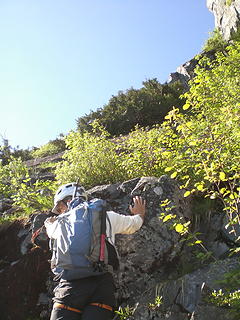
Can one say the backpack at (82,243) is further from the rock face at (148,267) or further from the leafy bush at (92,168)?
the leafy bush at (92,168)

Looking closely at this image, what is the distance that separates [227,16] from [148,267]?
2334 centimetres

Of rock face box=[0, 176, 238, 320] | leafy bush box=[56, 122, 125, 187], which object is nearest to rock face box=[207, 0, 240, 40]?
leafy bush box=[56, 122, 125, 187]

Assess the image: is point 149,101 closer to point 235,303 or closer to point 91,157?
point 91,157

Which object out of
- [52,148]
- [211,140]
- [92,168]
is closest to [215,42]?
[52,148]

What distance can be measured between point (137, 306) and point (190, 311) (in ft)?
2.50

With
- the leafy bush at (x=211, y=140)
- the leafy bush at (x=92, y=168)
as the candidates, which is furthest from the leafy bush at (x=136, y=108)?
the leafy bush at (x=92, y=168)

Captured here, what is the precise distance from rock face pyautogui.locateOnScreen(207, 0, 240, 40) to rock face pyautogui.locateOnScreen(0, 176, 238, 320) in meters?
20.2

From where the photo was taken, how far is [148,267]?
5234 mm

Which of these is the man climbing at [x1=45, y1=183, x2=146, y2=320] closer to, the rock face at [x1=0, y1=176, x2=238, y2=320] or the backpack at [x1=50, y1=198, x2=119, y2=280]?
the backpack at [x1=50, y1=198, x2=119, y2=280]

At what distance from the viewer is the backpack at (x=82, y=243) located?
3596mm

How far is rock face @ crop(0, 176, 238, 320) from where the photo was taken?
176 inches

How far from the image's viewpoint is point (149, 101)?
17484mm

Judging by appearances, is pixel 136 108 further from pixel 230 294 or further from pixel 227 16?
pixel 230 294

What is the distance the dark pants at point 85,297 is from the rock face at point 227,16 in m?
22.5
